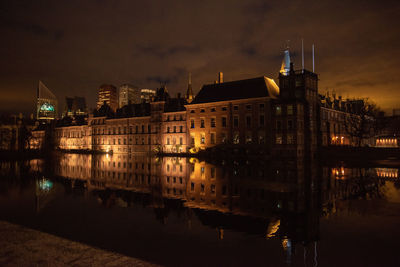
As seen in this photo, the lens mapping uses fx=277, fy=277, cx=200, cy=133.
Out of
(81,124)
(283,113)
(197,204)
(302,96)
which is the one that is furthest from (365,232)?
(81,124)

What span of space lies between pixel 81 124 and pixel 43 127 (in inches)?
1295

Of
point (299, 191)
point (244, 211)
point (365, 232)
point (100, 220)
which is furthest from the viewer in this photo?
point (299, 191)

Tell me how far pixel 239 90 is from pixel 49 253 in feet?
192

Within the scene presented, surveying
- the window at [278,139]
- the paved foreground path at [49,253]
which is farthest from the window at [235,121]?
the paved foreground path at [49,253]

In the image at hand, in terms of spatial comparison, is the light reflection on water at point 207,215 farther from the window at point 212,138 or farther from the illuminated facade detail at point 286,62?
the illuminated facade detail at point 286,62

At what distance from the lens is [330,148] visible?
54.6 metres

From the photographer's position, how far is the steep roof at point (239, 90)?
59.1m

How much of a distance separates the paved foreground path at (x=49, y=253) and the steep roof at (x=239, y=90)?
53.6 metres

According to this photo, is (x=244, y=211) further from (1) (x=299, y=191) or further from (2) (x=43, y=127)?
(2) (x=43, y=127)

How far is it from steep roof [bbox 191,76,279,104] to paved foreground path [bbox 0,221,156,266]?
53570 mm

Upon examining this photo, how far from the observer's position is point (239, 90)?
6266 cm

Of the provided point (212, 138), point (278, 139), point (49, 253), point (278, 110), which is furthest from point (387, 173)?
point (212, 138)

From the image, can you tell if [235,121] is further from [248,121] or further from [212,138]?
[212,138]

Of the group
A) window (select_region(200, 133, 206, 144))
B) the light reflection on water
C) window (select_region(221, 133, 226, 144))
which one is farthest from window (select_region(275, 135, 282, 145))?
the light reflection on water
